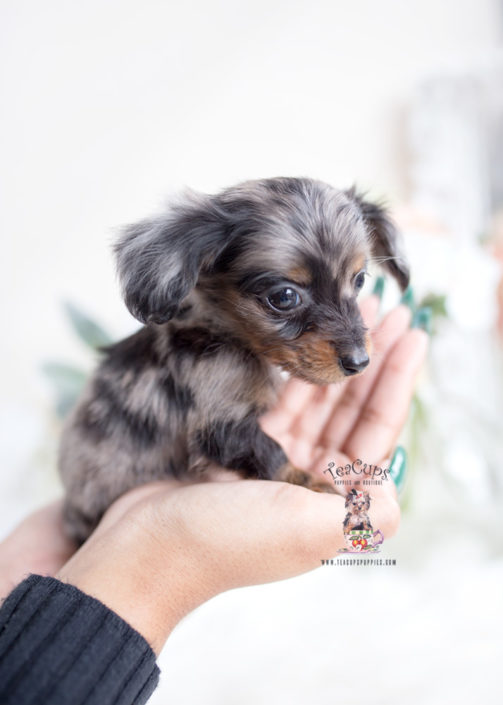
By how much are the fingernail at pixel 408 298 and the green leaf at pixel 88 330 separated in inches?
35.6

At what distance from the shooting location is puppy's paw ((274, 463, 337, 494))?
1122 mm

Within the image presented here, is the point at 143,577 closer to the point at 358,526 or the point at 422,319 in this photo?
the point at 358,526

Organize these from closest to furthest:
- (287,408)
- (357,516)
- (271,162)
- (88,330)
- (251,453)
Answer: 1. (357,516)
2. (251,453)
3. (287,408)
4. (88,330)
5. (271,162)

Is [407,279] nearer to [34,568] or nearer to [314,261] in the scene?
[314,261]

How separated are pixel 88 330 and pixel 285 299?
39.8 inches

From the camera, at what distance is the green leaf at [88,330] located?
1.82m

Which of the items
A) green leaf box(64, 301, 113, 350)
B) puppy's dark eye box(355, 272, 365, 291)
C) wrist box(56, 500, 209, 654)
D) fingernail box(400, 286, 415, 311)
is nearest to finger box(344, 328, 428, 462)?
fingernail box(400, 286, 415, 311)

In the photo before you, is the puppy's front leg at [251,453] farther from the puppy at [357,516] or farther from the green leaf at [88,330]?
the green leaf at [88,330]

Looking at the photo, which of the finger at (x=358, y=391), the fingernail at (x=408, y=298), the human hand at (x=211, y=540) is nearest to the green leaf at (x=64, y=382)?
the human hand at (x=211, y=540)

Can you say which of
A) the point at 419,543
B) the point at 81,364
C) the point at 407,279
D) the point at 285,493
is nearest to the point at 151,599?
the point at 285,493

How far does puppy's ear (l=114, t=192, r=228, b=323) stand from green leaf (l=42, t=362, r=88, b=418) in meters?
0.92

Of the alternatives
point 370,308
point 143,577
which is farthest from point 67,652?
point 370,308

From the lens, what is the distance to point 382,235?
1160 millimetres

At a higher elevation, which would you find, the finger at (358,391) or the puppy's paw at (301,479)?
the finger at (358,391)
